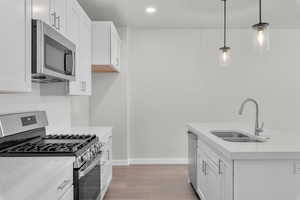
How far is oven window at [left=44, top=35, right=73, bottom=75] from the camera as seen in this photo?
5.80ft

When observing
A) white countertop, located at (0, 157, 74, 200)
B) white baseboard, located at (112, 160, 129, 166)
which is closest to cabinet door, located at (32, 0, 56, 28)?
white countertop, located at (0, 157, 74, 200)

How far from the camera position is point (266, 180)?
1.74 metres

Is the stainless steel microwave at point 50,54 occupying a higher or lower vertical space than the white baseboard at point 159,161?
higher

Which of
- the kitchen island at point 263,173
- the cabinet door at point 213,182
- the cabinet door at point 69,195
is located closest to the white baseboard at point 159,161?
the cabinet door at point 213,182

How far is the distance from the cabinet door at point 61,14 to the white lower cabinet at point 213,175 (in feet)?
5.78

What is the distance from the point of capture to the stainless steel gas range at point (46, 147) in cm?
165

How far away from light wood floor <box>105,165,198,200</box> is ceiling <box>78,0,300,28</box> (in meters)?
2.55

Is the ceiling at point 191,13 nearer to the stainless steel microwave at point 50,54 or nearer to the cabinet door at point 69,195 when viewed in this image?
the stainless steel microwave at point 50,54

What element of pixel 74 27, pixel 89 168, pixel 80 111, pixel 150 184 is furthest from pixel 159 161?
pixel 74 27

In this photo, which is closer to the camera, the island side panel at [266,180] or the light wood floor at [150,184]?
the island side panel at [266,180]

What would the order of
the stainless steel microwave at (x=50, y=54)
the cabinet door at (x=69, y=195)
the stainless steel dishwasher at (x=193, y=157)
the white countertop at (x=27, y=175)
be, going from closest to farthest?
the white countertop at (x=27, y=175) → the cabinet door at (x=69, y=195) → the stainless steel microwave at (x=50, y=54) → the stainless steel dishwasher at (x=193, y=157)

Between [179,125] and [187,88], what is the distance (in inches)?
28.4

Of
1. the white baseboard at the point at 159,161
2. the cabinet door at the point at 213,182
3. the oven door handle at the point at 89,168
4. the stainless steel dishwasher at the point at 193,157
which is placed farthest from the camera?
the white baseboard at the point at 159,161

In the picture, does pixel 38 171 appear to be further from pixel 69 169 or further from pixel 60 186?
pixel 69 169
